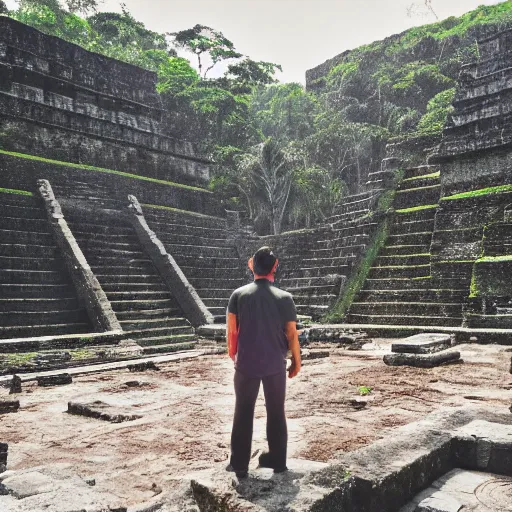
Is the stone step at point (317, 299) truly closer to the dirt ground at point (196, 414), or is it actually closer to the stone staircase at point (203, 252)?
the stone staircase at point (203, 252)

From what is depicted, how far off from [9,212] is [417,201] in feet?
41.6

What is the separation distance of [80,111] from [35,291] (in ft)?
34.9

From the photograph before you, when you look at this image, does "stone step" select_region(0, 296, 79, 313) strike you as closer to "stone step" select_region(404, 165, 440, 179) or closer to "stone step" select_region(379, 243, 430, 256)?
"stone step" select_region(379, 243, 430, 256)

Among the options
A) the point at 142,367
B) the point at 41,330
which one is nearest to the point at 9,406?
the point at 142,367

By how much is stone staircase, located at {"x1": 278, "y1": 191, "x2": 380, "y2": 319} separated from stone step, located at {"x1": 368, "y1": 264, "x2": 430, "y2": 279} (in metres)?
0.75

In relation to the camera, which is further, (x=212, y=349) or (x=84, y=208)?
(x=84, y=208)

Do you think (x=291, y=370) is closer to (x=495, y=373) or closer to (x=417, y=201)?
(x=495, y=373)

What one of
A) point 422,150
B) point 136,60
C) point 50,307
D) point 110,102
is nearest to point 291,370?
point 50,307

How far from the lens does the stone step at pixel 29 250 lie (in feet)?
39.9

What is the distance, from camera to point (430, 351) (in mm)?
8344

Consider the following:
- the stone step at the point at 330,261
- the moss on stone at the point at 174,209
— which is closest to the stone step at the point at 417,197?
the stone step at the point at 330,261

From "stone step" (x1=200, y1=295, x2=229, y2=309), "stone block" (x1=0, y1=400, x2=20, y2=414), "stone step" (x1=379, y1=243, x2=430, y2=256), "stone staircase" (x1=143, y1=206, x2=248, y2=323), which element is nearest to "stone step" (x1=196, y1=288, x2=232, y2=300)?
"stone staircase" (x1=143, y1=206, x2=248, y2=323)

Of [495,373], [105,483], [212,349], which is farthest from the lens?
[212,349]

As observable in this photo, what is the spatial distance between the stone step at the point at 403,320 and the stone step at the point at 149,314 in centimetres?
467
